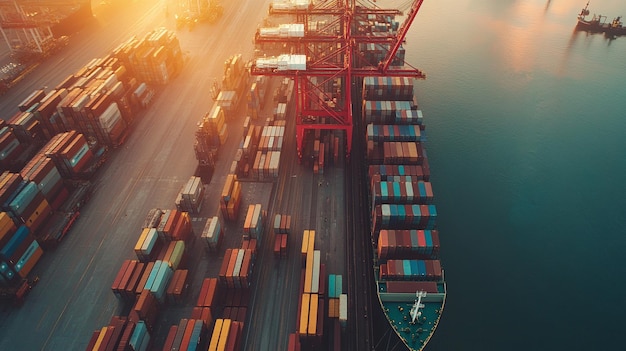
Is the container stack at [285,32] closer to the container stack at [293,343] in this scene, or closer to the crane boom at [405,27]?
the crane boom at [405,27]

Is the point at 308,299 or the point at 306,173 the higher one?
the point at 306,173

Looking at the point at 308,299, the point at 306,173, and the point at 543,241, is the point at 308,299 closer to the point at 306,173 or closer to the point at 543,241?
the point at 306,173

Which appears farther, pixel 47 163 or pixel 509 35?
pixel 509 35

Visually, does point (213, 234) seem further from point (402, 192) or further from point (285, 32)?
point (285, 32)

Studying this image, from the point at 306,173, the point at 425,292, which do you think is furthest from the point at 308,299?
the point at 306,173

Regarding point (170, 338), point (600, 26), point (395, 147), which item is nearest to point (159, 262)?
point (170, 338)
